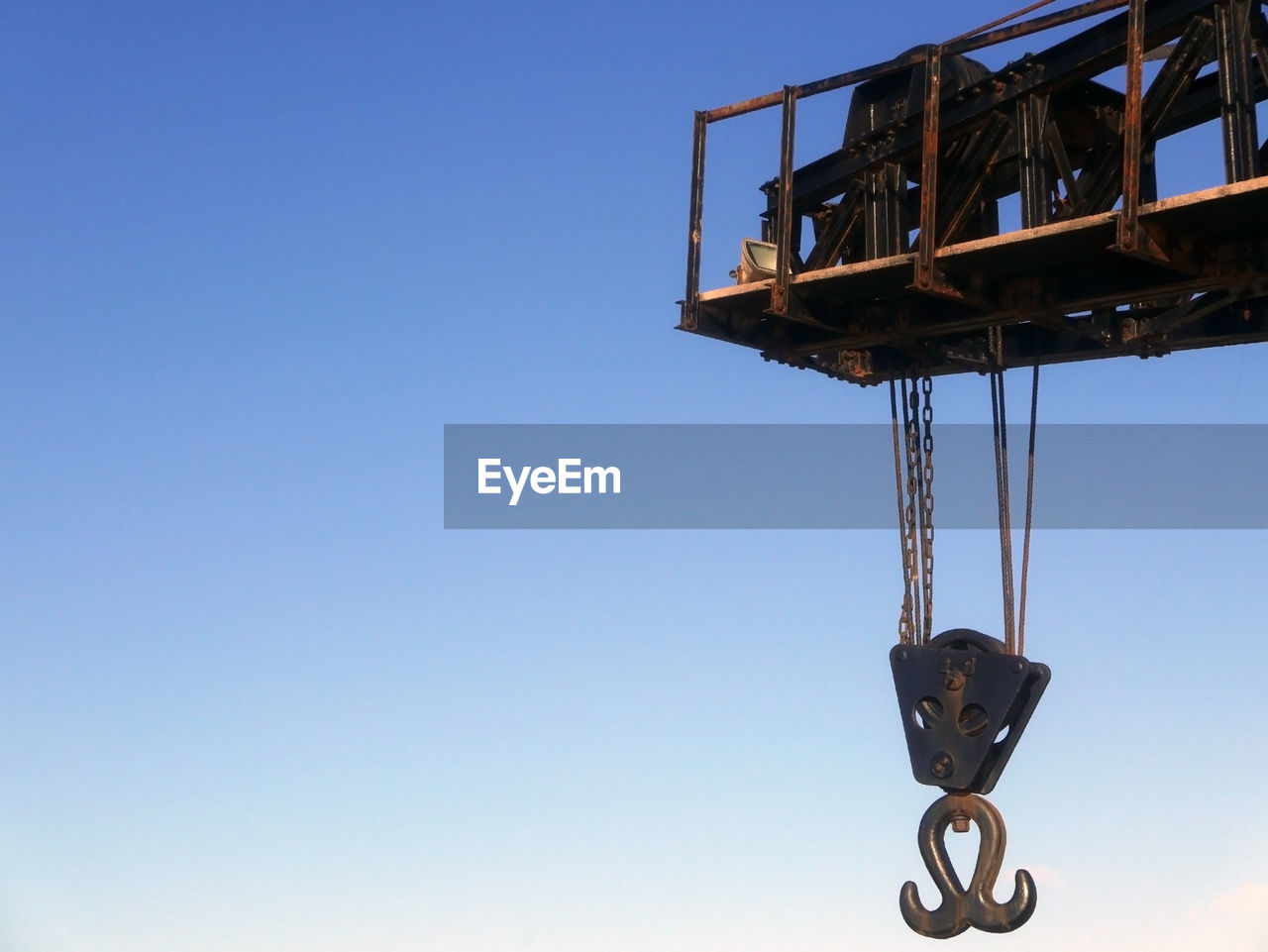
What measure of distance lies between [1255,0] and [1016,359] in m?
2.96

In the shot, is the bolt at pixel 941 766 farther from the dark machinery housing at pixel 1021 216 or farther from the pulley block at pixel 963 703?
the dark machinery housing at pixel 1021 216

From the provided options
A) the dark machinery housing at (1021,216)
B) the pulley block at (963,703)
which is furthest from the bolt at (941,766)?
the dark machinery housing at (1021,216)

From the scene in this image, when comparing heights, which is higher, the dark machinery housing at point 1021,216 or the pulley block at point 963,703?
the dark machinery housing at point 1021,216

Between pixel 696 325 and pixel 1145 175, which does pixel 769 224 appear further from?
pixel 1145 175

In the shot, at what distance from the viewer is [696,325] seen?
9.72m

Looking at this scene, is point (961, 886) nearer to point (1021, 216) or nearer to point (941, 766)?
point (941, 766)

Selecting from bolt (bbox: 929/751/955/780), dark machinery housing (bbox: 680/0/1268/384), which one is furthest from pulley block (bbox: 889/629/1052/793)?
dark machinery housing (bbox: 680/0/1268/384)

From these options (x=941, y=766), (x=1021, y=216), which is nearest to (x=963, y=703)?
(x=941, y=766)

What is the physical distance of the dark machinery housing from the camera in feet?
27.1

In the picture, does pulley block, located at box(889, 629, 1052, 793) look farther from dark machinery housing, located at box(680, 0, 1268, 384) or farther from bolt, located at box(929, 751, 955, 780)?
dark machinery housing, located at box(680, 0, 1268, 384)

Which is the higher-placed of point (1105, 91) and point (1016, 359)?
point (1105, 91)

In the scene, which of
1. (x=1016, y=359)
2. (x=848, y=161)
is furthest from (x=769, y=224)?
(x=1016, y=359)

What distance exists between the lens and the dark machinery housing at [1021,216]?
27.1 ft

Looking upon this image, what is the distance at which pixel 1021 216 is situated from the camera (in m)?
9.12
